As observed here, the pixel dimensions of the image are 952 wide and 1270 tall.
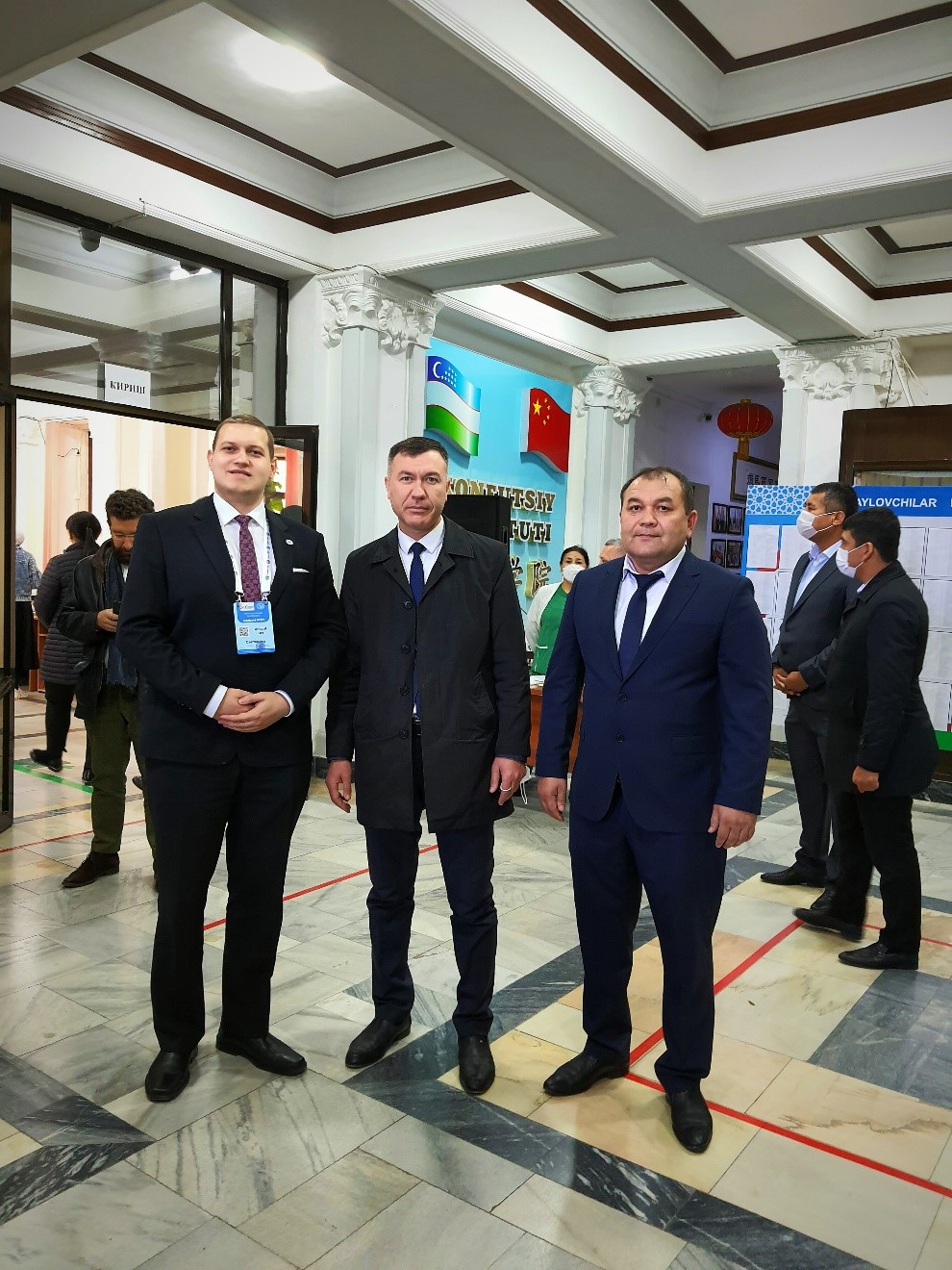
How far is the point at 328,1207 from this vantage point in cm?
216

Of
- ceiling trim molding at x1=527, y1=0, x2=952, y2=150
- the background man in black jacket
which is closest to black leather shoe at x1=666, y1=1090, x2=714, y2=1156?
the background man in black jacket

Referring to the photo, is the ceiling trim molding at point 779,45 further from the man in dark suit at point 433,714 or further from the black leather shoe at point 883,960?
the black leather shoe at point 883,960

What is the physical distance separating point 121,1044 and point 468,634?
5.14ft

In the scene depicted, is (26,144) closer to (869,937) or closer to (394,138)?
(394,138)

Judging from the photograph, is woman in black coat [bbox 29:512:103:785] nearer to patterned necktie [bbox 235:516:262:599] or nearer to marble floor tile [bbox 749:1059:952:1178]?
patterned necktie [bbox 235:516:262:599]

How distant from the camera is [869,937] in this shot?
395 centimetres

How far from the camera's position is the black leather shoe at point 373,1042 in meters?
2.75

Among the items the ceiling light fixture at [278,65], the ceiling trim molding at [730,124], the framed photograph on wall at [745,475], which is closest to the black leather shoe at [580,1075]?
the ceiling trim molding at [730,124]

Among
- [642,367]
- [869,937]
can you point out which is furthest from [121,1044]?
[642,367]

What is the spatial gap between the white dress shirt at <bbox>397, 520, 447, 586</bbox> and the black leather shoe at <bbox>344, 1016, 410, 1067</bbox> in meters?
1.28

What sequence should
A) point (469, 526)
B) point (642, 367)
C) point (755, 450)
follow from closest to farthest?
1. point (469, 526)
2. point (642, 367)
3. point (755, 450)

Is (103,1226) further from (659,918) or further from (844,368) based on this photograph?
(844,368)

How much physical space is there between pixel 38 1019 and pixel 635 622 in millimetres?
2166

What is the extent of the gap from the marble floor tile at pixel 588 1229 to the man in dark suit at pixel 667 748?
351mm
